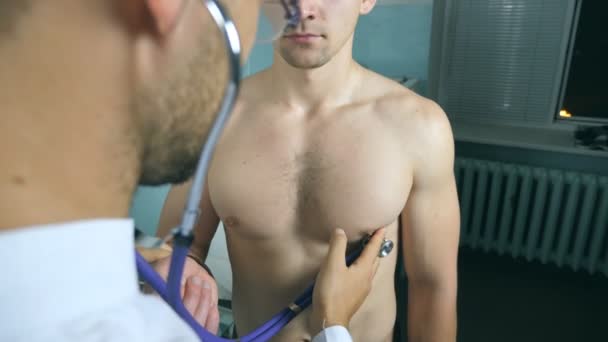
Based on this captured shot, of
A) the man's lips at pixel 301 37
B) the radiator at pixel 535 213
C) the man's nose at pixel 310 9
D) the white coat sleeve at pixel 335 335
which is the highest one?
the man's nose at pixel 310 9

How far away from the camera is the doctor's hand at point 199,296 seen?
0.74 meters

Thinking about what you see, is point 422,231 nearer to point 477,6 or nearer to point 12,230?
point 12,230

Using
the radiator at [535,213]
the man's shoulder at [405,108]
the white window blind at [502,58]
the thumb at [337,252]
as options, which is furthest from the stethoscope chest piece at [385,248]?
the radiator at [535,213]

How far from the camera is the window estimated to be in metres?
2.22

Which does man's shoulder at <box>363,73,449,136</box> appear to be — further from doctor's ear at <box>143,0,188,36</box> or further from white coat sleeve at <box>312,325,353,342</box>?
doctor's ear at <box>143,0,188,36</box>

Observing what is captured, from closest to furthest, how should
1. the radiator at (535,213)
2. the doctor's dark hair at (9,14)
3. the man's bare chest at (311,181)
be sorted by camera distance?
the doctor's dark hair at (9,14) → the man's bare chest at (311,181) → the radiator at (535,213)

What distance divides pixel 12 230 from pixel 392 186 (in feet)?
2.19

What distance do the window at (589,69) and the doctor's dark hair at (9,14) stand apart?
259cm

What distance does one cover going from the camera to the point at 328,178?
2.91ft

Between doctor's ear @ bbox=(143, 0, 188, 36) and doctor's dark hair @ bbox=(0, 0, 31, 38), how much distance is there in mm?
82

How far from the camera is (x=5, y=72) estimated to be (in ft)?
1.01

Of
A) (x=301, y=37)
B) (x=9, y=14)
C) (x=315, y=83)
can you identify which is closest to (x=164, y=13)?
(x=9, y=14)

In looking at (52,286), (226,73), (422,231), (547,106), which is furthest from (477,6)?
(52,286)

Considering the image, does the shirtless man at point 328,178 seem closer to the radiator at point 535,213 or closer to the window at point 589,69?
the radiator at point 535,213
